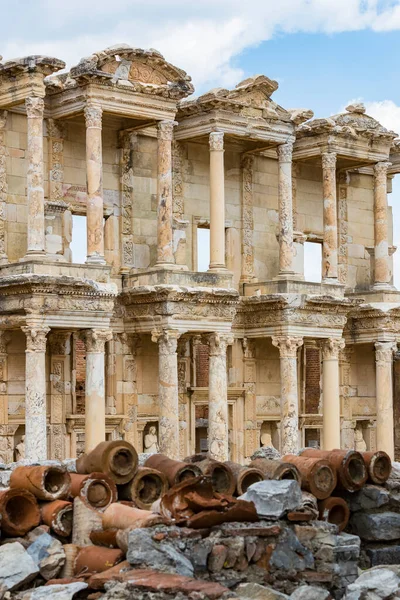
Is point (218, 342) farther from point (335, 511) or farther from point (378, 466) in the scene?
point (335, 511)

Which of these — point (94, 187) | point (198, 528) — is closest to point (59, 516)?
point (198, 528)

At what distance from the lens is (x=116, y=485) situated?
18.3 m

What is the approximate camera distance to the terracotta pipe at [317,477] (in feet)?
62.1

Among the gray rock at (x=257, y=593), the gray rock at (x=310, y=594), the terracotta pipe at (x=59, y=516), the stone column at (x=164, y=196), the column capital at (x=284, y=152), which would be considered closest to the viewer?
the gray rock at (x=257, y=593)

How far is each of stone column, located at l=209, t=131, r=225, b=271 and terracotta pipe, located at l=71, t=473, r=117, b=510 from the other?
12612mm

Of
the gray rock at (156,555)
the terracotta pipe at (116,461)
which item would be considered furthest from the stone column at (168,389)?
the gray rock at (156,555)

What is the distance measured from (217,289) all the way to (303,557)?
13.4 metres

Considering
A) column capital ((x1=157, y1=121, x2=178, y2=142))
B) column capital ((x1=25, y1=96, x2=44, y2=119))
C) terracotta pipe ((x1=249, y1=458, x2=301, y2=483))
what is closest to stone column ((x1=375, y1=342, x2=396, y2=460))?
column capital ((x1=157, y1=121, x2=178, y2=142))

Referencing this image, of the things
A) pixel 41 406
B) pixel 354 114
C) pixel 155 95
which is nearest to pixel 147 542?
pixel 41 406

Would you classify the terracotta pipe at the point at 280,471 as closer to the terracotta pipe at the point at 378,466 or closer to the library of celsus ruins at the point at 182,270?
the terracotta pipe at the point at 378,466

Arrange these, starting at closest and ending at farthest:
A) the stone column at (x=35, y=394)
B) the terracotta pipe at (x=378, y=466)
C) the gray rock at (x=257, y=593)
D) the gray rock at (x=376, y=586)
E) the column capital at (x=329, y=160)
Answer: the gray rock at (x=257, y=593) → the gray rock at (x=376, y=586) → the terracotta pipe at (x=378, y=466) → the stone column at (x=35, y=394) → the column capital at (x=329, y=160)

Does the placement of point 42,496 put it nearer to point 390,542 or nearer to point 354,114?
point 390,542

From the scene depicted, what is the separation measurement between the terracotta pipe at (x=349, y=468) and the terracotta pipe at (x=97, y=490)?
3.37 meters

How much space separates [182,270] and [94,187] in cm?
278
